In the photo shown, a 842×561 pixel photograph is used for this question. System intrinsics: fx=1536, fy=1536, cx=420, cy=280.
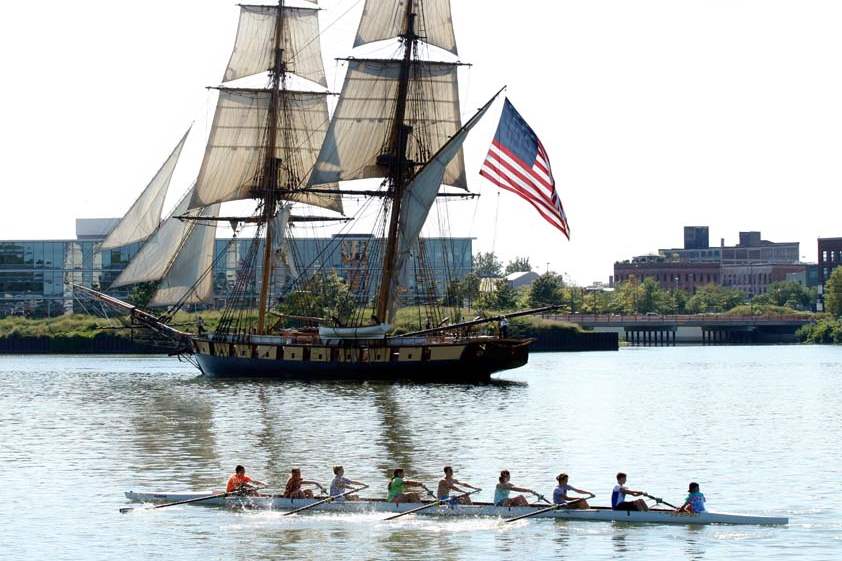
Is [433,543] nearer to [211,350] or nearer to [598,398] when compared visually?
[598,398]

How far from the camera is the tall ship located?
10944 cm

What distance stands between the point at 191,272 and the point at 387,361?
63.4 ft

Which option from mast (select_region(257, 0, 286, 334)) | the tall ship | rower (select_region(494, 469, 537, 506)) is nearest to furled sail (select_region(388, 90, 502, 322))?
the tall ship

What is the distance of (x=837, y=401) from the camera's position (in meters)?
96.5

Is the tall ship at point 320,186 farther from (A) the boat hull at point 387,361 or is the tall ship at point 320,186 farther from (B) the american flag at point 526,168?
(B) the american flag at point 526,168

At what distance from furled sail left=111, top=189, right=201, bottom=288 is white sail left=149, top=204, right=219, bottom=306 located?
0.44m

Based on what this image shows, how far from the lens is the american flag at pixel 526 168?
274 ft

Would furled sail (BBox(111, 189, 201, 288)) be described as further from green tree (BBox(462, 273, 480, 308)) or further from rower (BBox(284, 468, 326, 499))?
rower (BBox(284, 468, 326, 499))

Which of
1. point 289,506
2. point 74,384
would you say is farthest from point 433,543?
point 74,384

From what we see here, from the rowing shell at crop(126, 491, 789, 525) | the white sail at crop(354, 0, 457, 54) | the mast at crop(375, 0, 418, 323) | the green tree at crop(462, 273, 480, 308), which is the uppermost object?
the white sail at crop(354, 0, 457, 54)

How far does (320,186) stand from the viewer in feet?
403

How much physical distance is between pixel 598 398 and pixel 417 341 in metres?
16.4

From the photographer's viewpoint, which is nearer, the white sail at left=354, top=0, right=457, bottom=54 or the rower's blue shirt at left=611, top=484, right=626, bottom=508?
the rower's blue shirt at left=611, top=484, right=626, bottom=508

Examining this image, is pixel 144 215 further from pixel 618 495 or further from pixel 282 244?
pixel 618 495
